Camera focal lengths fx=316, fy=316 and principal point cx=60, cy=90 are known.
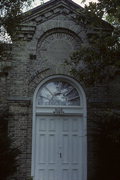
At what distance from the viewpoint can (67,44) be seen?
12719mm

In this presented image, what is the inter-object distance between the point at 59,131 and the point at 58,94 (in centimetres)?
147

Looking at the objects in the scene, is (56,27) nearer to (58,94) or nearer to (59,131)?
(58,94)

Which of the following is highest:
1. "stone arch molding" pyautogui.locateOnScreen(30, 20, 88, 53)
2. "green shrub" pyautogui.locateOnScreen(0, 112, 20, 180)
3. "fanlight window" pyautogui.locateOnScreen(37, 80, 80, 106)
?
"stone arch molding" pyautogui.locateOnScreen(30, 20, 88, 53)

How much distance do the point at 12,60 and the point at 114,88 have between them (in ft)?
13.7

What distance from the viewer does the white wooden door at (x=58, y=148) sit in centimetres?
1186

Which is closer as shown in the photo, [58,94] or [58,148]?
[58,148]

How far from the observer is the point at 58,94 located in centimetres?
1255

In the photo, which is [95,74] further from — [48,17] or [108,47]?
[48,17]

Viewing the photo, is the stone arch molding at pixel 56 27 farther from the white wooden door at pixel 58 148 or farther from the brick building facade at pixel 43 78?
the white wooden door at pixel 58 148

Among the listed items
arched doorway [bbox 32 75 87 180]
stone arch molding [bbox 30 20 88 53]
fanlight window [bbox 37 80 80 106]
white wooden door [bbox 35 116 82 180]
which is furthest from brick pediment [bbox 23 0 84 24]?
white wooden door [bbox 35 116 82 180]

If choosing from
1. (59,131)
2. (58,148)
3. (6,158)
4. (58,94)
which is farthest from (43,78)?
(6,158)

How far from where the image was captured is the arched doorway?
468 inches

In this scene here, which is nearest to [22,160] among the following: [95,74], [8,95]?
[8,95]

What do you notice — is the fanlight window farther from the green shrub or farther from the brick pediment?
the green shrub
